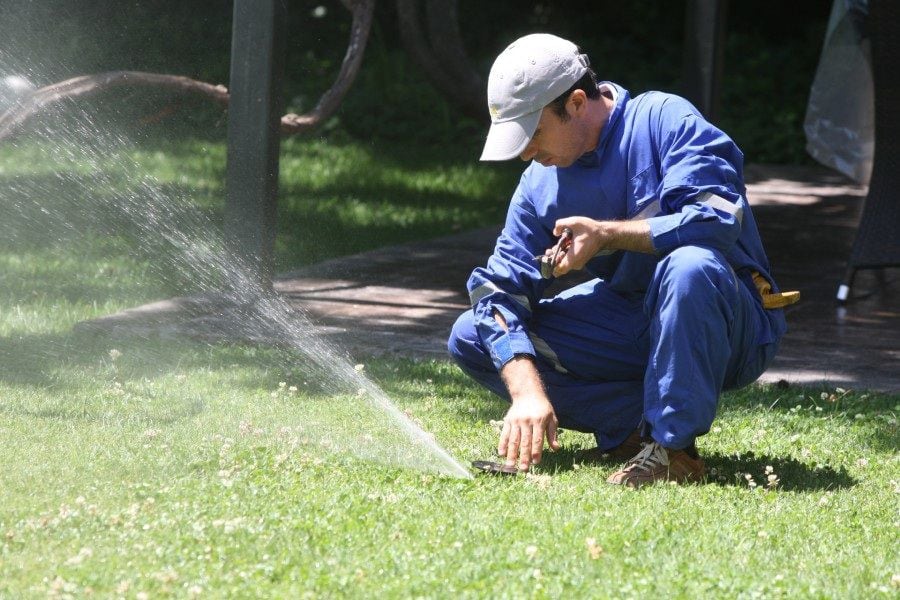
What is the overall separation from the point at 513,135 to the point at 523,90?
120mm

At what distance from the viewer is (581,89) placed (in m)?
3.70

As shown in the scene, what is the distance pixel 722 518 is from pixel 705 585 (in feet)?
1.71

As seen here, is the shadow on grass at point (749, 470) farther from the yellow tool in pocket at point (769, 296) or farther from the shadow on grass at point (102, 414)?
the shadow on grass at point (102, 414)

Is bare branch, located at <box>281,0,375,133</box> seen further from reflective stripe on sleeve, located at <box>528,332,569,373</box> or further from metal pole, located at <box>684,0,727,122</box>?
reflective stripe on sleeve, located at <box>528,332,569,373</box>

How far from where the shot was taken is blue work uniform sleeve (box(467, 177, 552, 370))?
12.5 ft

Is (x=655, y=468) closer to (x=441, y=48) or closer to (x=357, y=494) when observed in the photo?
(x=357, y=494)

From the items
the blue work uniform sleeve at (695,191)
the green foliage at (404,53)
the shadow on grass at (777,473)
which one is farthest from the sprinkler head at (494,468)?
the green foliage at (404,53)

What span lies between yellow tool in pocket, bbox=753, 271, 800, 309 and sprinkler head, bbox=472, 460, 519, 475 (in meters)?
0.86

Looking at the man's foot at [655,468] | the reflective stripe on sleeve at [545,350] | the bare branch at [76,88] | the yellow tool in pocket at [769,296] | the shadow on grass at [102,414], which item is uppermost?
the bare branch at [76,88]

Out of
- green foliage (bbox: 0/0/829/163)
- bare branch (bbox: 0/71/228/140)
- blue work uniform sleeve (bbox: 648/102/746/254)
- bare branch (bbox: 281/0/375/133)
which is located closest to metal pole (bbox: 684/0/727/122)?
bare branch (bbox: 281/0/375/133)

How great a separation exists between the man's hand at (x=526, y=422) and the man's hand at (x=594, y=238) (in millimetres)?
332

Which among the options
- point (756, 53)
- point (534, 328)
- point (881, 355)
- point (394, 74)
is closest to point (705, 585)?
point (534, 328)

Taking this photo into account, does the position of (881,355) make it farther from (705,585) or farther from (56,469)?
(56,469)

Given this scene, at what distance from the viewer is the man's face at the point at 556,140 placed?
3.66 metres
